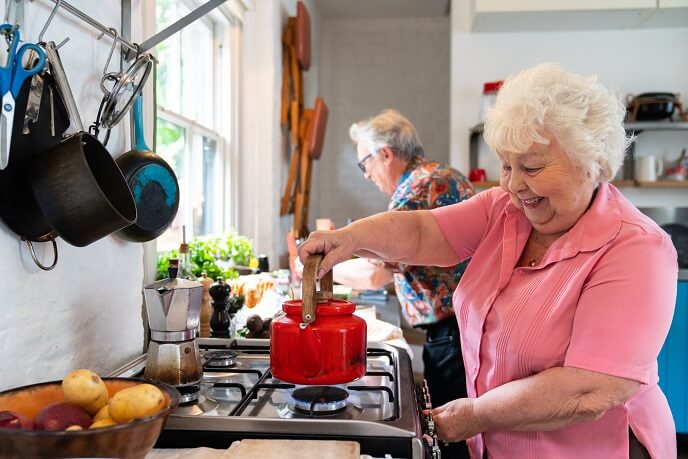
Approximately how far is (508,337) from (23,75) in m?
1.10

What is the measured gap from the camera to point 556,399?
4.12 ft

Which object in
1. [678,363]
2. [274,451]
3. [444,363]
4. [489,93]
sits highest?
[489,93]

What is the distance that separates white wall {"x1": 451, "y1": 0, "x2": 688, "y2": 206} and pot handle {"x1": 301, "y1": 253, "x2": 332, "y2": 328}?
303cm

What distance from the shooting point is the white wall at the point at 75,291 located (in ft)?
3.63

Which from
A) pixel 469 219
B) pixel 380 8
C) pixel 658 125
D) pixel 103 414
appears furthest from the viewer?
pixel 380 8

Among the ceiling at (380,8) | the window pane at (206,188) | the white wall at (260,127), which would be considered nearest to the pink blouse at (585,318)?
the window pane at (206,188)

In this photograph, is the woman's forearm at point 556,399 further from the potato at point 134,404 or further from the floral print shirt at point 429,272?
the floral print shirt at point 429,272

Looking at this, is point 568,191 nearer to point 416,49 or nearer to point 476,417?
point 476,417

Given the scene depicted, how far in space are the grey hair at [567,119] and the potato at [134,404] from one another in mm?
919

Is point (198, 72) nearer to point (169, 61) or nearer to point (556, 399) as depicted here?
point (169, 61)

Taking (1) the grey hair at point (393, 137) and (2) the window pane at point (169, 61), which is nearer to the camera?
(2) the window pane at point (169, 61)

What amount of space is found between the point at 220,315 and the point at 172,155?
103 centimetres

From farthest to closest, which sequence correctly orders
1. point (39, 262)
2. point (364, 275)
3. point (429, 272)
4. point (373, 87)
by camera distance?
point (373, 87) → point (364, 275) → point (429, 272) → point (39, 262)

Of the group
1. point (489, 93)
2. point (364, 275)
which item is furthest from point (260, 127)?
point (489, 93)
